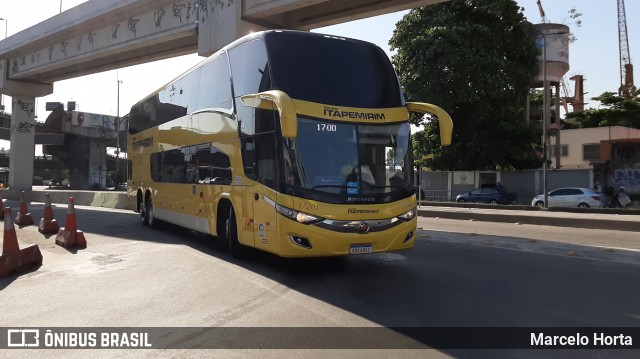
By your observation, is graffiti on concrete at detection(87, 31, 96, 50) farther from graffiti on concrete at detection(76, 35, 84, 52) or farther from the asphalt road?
the asphalt road

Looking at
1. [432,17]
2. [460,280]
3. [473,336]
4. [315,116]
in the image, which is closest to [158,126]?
[315,116]

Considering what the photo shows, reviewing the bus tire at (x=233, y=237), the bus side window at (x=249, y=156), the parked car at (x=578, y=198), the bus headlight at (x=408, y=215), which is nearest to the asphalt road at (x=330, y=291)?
the bus tire at (x=233, y=237)

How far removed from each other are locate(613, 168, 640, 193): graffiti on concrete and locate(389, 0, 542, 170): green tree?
18.0ft

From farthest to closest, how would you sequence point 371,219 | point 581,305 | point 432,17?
point 432,17 < point 371,219 < point 581,305

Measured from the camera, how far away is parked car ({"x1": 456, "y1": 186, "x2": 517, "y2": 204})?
33219 millimetres

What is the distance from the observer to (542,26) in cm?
3866

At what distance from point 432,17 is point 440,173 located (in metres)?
11.7

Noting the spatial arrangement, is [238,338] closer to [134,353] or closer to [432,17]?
[134,353]

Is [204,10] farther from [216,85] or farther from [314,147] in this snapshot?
[314,147]

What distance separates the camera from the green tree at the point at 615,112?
4831cm

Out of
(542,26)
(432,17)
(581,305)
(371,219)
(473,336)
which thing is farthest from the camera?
(542,26)

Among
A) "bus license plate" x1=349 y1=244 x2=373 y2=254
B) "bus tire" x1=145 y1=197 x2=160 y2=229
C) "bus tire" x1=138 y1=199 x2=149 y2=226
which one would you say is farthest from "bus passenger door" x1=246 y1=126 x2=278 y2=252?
"bus tire" x1=138 y1=199 x2=149 y2=226

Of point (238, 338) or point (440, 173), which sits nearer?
point (238, 338)

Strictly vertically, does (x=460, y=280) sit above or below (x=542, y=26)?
below
